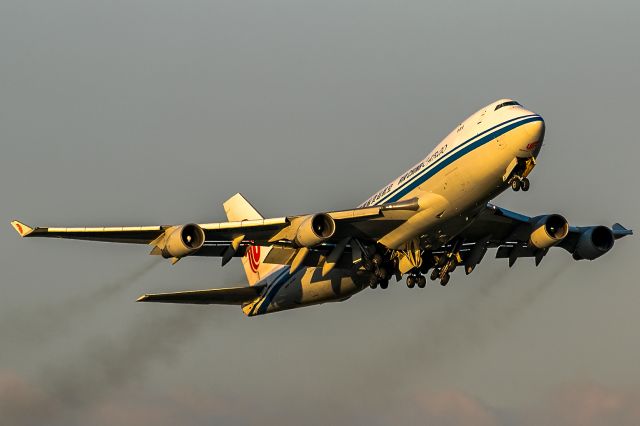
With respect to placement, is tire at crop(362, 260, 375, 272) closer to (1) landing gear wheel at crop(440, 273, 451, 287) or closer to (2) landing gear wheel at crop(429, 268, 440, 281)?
(2) landing gear wheel at crop(429, 268, 440, 281)

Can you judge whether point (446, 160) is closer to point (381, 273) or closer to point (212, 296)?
point (381, 273)

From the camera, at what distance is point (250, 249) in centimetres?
6775

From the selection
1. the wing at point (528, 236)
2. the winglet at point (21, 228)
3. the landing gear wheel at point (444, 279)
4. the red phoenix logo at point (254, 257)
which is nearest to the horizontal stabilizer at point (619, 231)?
the wing at point (528, 236)

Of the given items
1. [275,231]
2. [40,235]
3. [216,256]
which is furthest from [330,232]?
[40,235]

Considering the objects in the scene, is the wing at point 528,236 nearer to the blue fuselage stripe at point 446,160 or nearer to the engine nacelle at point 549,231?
the engine nacelle at point 549,231

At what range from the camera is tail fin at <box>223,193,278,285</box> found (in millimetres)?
66062

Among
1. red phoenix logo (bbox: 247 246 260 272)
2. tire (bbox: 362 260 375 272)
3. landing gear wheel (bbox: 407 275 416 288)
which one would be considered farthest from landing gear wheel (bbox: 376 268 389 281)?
red phoenix logo (bbox: 247 246 260 272)

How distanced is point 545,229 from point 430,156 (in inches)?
363

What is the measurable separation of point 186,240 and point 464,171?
11742 millimetres

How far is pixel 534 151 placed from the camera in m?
50.7

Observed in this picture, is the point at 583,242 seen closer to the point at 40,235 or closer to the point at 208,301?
the point at 208,301

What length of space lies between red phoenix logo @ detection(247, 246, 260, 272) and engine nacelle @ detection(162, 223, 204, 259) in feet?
45.1

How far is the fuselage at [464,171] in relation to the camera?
166ft

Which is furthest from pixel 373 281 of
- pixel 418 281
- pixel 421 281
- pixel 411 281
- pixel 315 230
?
pixel 315 230
